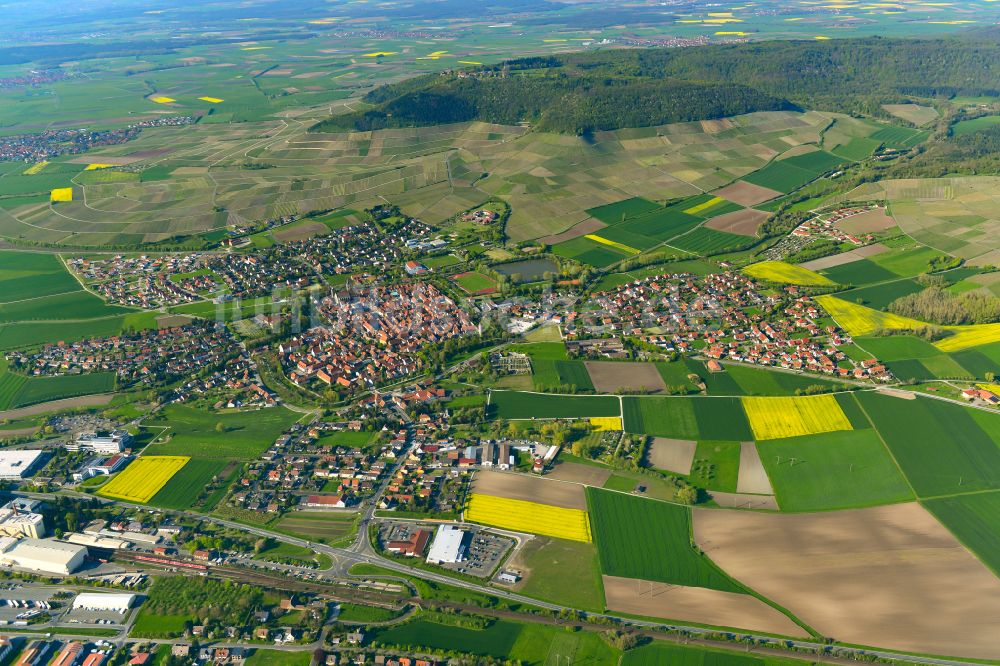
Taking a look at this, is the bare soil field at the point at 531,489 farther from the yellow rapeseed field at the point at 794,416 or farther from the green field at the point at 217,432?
the green field at the point at 217,432

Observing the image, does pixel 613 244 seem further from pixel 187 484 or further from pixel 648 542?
pixel 187 484

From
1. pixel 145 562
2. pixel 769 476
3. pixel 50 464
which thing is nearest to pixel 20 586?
pixel 145 562

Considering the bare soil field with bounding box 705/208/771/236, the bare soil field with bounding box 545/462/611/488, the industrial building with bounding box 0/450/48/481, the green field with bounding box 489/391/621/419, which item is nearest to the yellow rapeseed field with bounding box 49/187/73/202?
the industrial building with bounding box 0/450/48/481

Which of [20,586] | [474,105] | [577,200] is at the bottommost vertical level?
[20,586]

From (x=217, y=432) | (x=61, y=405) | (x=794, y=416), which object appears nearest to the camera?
(x=794, y=416)

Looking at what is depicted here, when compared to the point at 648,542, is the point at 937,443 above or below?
above

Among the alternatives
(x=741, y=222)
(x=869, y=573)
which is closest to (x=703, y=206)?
(x=741, y=222)

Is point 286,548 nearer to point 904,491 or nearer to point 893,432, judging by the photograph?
point 904,491
